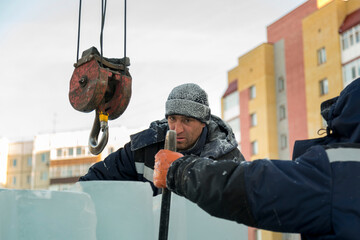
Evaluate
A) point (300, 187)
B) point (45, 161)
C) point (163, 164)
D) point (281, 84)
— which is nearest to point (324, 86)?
point (281, 84)

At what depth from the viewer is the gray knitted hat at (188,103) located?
347cm

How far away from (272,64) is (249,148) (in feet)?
16.1

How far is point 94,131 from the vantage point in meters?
3.30

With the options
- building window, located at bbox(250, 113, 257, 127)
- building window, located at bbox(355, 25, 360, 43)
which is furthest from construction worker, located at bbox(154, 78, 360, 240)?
building window, located at bbox(250, 113, 257, 127)

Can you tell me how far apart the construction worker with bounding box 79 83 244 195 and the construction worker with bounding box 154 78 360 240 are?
1.66 m

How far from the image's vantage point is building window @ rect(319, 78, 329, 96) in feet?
83.1

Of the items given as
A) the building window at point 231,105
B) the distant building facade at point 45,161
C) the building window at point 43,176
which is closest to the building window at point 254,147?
the building window at point 231,105

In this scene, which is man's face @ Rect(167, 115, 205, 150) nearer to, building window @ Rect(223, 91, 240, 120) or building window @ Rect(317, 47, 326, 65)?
building window @ Rect(317, 47, 326, 65)

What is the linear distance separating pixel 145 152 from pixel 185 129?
0.31m

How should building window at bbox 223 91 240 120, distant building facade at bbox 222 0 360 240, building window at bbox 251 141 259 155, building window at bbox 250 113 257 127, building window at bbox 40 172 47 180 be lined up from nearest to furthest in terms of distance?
1. distant building facade at bbox 222 0 360 240
2. building window at bbox 251 141 259 155
3. building window at bbox 250 113 257 127
4. building window at bbox 223 91 240 120
5. building window at bbox 40 172 47 180

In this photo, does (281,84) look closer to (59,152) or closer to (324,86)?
(324,86)

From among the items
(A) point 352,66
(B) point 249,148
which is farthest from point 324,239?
(B) point 249,148

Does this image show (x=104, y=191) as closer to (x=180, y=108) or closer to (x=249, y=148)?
(x=180, y=108)

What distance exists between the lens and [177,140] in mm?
3430
